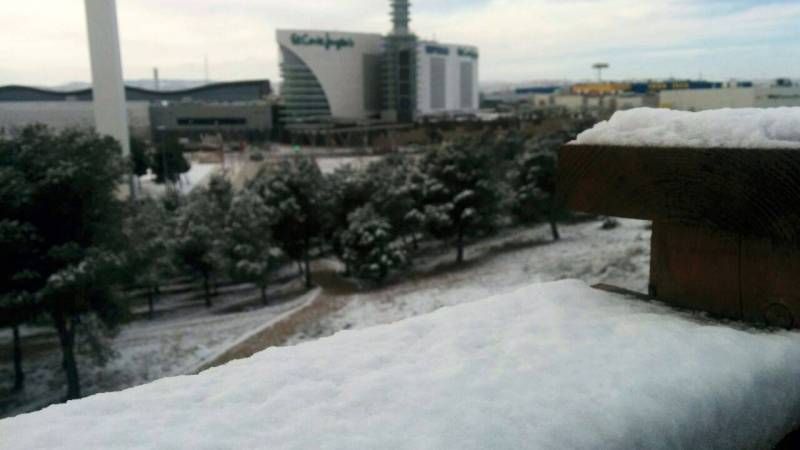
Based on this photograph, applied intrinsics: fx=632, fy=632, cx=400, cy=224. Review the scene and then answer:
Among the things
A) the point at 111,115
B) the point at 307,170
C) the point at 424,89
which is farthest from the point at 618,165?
the point at 424,89

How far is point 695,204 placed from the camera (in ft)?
4.60

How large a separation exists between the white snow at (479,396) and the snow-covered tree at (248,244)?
69.5 ft

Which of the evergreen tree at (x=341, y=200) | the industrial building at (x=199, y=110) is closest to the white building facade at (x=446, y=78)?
the industrial building at (x=199, y=110)

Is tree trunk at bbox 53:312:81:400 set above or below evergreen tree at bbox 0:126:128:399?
below

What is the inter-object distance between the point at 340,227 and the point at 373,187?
2.24 meters

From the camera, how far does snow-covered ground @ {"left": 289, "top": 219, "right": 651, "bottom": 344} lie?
60.2 ft

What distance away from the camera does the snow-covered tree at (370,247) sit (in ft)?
75.6

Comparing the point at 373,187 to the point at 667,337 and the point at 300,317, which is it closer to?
the point at 300,317

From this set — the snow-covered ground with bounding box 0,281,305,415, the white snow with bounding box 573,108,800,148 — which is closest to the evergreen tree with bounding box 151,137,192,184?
the snow-covered ground with bounding box 0,281,305,415

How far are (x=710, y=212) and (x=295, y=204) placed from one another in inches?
938

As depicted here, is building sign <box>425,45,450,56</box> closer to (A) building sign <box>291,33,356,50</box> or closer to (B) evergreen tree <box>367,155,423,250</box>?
(A) building sign <box>291,33,356,50</box>

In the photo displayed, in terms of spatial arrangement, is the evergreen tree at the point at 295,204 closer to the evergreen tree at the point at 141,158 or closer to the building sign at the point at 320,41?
the evergreen tree at the point at 141,158

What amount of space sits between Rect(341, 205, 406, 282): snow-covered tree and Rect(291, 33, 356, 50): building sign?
255 ft

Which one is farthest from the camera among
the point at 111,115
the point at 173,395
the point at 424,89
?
the point at 424,89
